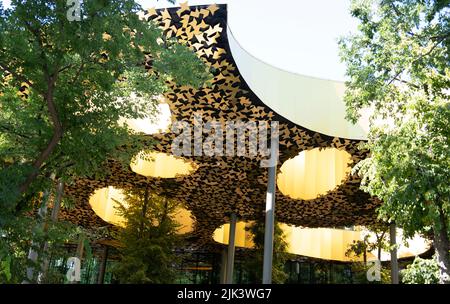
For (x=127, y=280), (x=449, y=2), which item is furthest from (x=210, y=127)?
(x=449, y=2)

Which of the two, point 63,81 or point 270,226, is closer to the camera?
point 63,81

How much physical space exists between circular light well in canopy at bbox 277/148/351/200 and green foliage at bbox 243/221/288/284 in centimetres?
507

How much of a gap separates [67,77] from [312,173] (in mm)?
11815

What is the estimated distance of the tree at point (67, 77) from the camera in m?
5.40

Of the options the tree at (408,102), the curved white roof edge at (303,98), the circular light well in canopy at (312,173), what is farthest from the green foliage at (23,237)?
the circular light well in canopy at (312,173)

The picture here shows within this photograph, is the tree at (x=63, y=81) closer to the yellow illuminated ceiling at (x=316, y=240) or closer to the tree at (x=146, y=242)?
the tree at (x=146, y=242)

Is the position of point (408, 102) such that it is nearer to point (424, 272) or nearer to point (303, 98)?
point (424, 272)

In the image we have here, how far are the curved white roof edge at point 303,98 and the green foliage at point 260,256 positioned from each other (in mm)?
9904

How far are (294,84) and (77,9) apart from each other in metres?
8.61

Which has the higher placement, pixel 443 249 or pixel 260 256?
pixel 260 256

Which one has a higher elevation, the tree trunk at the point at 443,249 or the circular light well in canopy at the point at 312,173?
the circular light well in canopy at the point at 312,173

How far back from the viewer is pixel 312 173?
55.7 ft

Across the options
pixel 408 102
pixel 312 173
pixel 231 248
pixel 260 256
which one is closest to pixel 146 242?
pixel 231 248

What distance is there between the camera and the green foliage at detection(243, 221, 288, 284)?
21.3 meters
